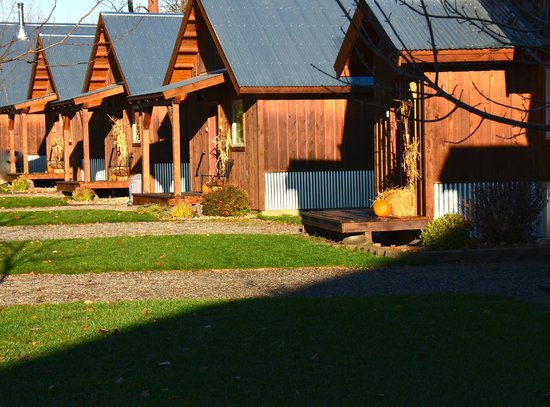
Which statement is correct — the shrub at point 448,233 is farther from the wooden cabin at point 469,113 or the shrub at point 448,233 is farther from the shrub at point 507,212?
the wooden cabin at point 469,113

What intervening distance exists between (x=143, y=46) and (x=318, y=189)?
11.7m

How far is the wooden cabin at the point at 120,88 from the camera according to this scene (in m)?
32.9

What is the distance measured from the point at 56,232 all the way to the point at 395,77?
7.54 m

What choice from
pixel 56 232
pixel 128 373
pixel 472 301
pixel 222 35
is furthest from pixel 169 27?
pixel 128 373

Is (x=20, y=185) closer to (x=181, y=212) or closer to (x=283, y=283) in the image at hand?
(x=181, y=212)

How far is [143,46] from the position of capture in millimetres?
34094

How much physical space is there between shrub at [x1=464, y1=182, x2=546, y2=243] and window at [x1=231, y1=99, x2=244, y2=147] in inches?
404

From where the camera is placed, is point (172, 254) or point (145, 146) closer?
point (172, 254)

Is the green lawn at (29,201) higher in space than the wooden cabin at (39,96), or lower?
lower

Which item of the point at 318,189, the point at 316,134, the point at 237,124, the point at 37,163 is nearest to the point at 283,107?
the point at 316,134

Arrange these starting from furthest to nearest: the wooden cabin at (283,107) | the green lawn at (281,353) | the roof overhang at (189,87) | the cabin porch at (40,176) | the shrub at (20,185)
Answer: the cabin porch at (40,176) < the shrub at (20,185) < the roof overhang at (189,87) < the wooden cabin at (283,107) < the green lawn at (281,353)

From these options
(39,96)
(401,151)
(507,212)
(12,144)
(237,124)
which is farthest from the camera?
(39,96)

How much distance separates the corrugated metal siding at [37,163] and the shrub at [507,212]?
106ft

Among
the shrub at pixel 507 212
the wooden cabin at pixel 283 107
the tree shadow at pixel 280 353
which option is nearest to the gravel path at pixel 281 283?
the tree shadow at pixel 280 353
